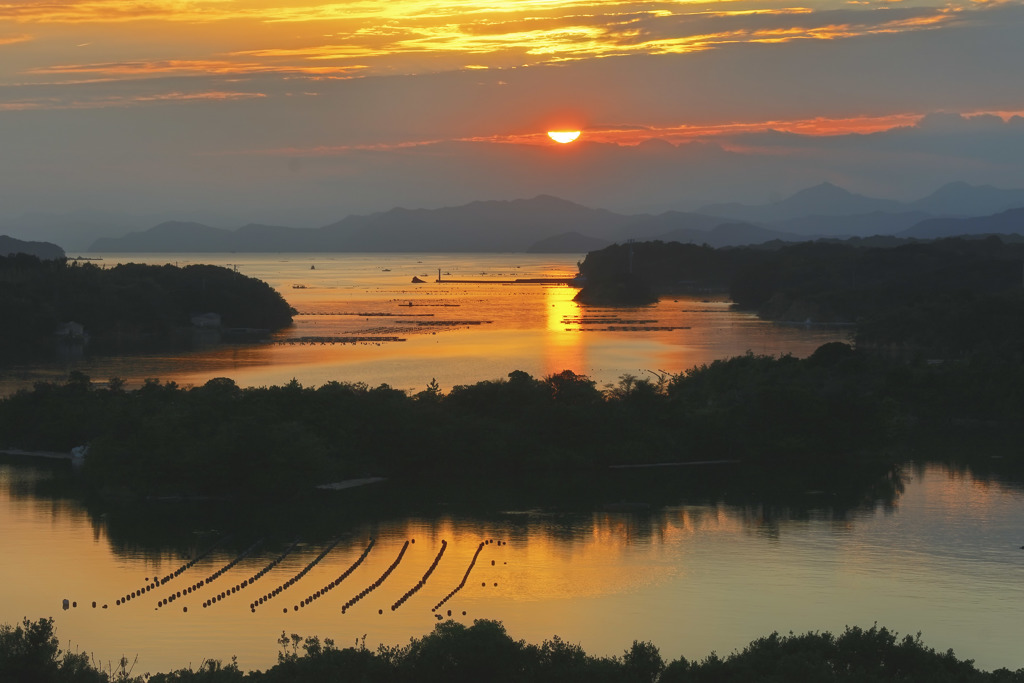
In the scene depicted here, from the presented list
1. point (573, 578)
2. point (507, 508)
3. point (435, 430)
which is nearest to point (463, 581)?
point (573, 578)

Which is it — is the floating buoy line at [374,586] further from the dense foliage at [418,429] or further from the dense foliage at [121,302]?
the dense foliage at [121,302]

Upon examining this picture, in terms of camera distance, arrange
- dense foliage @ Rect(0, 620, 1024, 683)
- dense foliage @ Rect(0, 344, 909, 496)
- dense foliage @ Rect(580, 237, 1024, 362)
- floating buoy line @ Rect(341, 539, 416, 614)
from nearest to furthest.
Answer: dense foliage @ Rect(0, 620, 1024, 683) → floating buoy line @ Rect(341, 539, 416, 614) → dense foliage @ Rect(0, 344, 909, 496) → dense foliage @ Rect(580, 237, 1024, 362)

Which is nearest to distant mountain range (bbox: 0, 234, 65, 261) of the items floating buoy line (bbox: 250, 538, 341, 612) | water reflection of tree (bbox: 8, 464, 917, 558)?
water reflection of tree (bbox: 8, 464, 917, 558)

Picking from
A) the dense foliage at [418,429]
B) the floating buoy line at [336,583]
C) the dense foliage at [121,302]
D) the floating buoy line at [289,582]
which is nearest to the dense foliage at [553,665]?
the floating buoy line at [289,582]

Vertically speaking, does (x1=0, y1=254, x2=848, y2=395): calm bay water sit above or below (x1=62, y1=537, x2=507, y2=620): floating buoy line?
above

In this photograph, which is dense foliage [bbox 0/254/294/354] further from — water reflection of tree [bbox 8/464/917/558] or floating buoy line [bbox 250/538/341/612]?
floating buoy line [bbox 250/538/341/612]

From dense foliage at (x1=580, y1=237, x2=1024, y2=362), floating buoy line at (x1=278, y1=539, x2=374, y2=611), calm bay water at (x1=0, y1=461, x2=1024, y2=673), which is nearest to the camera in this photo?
calm bay water at (x1=0, y1=461, x2=1024, y2=673)

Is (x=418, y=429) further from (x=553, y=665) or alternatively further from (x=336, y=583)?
(x=553, y=665)
